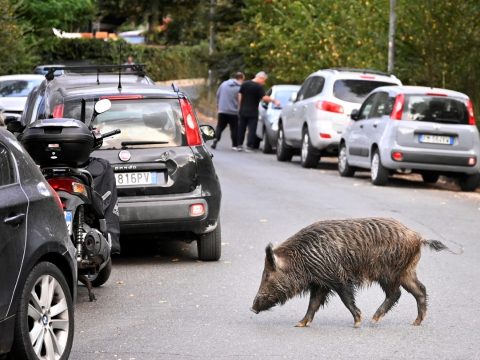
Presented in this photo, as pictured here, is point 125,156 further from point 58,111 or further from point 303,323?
point 303,323

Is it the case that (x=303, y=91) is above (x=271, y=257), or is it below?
below

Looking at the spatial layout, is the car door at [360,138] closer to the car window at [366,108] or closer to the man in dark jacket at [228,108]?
the car window at [366,108]

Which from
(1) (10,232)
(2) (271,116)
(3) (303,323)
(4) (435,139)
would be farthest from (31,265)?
(2) (271,116)

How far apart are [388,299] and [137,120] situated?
375cm

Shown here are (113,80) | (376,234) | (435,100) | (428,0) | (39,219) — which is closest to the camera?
(39,219)

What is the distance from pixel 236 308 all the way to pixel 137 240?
14.6 feet

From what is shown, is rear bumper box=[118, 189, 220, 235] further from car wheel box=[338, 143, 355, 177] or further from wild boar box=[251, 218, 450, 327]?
car wheel box=[338, 143, 355, 177]

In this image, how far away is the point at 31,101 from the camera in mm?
14352

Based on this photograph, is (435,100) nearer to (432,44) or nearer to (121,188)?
Answer: (432,44)

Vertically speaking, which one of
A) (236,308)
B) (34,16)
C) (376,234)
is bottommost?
(34,16)

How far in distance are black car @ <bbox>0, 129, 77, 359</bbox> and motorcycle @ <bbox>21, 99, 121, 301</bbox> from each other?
1.90 metres

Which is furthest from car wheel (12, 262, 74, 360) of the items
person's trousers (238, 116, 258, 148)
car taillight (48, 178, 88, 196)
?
person's trousers (238, 116, 258, 148)

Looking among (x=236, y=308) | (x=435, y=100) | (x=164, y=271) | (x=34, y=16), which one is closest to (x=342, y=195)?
(x=435, y=100)

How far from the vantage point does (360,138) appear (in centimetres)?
2272
